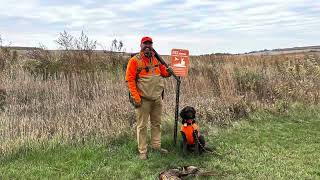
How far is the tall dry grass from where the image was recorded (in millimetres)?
8445

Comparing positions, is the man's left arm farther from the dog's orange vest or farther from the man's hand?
the dog's orange vest

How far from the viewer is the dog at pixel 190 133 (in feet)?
23.8

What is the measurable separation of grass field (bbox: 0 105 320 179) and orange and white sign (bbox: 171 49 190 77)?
1.33 meters

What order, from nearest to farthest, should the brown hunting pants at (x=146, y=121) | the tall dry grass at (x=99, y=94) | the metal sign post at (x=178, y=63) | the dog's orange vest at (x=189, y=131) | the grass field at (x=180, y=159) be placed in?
the grass field at (x=180, y=159), the dog's orange vest at (x=189, y=131), the brown hunting pants at (x=146, y=121), the metal sign post at (x=178, y=63), the tall dry grass at (x=99, y=94)

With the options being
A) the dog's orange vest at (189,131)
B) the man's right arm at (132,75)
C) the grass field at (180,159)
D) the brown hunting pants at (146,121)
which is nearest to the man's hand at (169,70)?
the brown hunting pants at (146,121)

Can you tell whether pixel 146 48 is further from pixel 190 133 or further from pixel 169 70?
pixel 190 133

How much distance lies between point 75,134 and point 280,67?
863cm

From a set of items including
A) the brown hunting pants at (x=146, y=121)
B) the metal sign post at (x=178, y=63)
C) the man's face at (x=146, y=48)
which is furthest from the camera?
the metal sign post at (x=178, y=63)

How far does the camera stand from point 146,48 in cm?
702

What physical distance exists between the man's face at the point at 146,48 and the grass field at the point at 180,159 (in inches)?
69.6

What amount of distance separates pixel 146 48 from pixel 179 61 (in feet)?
4.05

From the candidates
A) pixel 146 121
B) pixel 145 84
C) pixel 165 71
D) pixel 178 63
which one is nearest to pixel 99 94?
pixel 178 63

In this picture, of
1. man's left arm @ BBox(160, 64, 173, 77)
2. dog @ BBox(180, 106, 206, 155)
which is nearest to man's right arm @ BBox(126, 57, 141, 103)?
man's left arm @ BBox(160, 64, 173, 77)

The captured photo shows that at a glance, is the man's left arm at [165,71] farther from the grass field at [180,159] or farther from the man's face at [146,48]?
the grass field at [180,159]
